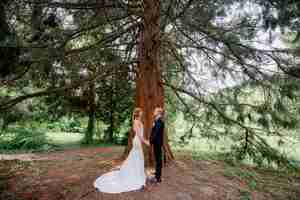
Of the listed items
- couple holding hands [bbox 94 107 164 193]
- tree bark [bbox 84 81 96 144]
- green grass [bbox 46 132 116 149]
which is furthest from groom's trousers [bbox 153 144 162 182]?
green grass [bbox 46 132 116 149]

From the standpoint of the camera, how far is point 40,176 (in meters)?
6.51

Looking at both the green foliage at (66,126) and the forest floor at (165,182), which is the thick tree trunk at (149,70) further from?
the green foliage at (66,126)

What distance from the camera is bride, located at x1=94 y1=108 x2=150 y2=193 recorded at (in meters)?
5.16

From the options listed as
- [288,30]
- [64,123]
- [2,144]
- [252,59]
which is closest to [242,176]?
[252,59]

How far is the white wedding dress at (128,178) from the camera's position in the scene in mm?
5152

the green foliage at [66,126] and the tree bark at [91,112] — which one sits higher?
the tree bark at [91,112]

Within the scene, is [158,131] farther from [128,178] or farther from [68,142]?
[68,142]

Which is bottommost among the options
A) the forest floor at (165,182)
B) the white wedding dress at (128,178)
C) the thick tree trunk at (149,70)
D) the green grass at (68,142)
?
the green grass at (68,142)

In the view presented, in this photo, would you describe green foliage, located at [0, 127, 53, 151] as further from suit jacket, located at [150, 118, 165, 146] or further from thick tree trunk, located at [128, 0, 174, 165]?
suit jacket, located at [150, 118, 165, 146]

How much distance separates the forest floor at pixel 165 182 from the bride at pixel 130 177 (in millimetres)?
145

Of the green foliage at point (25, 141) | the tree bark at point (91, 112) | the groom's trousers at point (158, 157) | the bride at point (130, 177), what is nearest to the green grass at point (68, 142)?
the tree bark at point (91, 112)

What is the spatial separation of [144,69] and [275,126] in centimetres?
349

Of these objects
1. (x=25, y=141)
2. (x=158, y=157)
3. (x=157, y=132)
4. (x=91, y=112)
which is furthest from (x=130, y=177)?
(x=25, y=141)

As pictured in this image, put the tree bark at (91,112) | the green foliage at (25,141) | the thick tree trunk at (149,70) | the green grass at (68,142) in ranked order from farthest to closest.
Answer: the green foliage at (25,141), the green grass at (68,142), the tree bark at (91,112), the thick tree trunk at (149,70)
